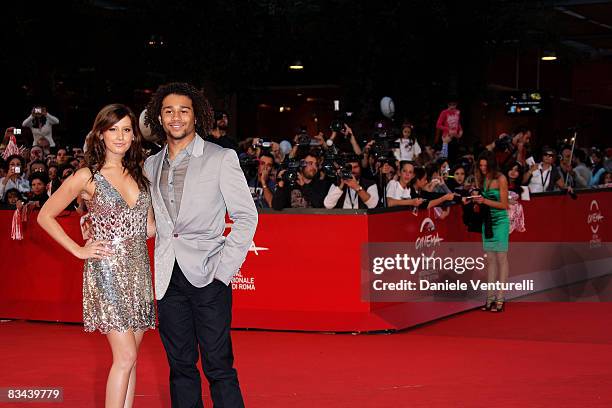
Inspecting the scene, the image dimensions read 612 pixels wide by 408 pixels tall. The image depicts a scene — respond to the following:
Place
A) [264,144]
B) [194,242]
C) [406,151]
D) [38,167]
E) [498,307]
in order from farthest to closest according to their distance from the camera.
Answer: [406,151] < [264,144] < [38,167] < [498,307] < [194,242]

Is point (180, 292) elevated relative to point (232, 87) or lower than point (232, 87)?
lower

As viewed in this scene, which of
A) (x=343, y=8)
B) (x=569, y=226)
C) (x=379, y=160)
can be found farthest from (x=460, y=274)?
(x=343, y=8)

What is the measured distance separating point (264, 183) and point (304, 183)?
18.7 inches

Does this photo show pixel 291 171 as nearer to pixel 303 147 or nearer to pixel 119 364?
pixel 303 147

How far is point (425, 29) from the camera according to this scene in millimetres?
19750

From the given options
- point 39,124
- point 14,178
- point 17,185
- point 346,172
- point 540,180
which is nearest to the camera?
point 346,172

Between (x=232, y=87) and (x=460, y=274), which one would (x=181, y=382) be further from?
(x=232, y=87)

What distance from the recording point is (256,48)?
19.8m

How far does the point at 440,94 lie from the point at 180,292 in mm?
16357

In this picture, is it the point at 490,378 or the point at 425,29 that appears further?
the point at 425,29

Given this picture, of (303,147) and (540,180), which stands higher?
→ (303,147)

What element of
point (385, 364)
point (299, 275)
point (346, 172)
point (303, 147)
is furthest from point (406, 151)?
point (385, 364)

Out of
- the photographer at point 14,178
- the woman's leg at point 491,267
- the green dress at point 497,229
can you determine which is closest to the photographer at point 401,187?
the green dress at point 497,229

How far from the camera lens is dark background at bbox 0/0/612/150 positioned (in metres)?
19.5
